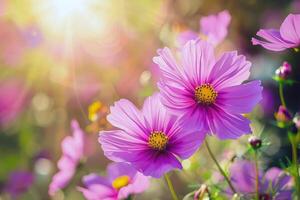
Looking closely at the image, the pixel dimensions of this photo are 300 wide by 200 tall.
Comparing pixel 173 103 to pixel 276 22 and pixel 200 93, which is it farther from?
pixel 276 22

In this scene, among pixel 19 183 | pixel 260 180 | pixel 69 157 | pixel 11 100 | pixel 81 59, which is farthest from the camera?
pixel 81 59

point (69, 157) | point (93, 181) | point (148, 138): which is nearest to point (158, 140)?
point (148, 138)

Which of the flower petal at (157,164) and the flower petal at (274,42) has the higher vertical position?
the flower petal at (274,42)

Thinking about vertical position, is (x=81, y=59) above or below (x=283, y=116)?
below

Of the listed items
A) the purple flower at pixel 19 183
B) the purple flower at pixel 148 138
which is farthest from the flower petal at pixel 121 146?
the purple flower at pixel 19 183

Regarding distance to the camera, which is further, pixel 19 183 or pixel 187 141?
pixel 19 183

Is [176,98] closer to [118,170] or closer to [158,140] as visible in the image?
[158,140]

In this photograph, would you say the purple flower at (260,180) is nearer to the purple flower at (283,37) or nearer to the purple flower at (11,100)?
the purple flower at (283,37)
